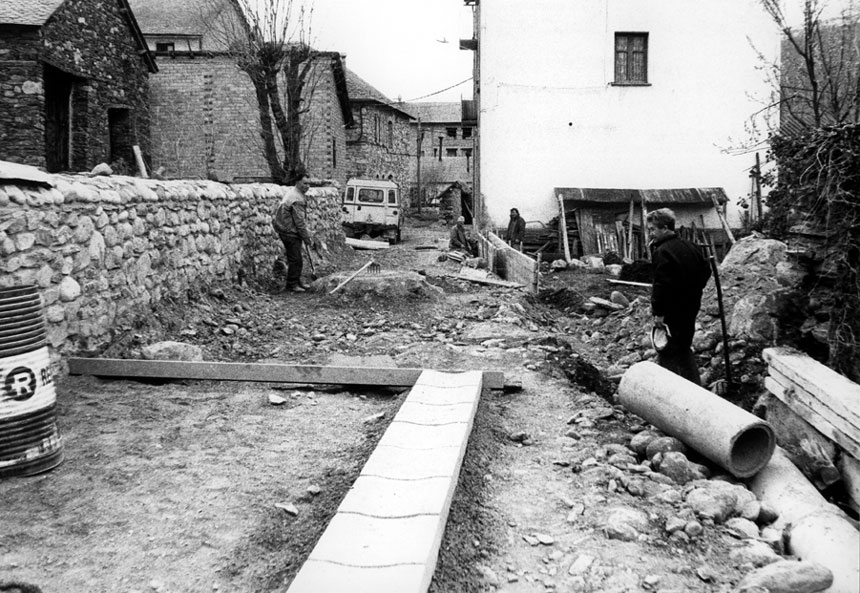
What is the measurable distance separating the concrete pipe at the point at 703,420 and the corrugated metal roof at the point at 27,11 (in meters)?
15.6

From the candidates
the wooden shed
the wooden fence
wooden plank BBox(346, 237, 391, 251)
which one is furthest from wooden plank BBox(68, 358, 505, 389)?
wooden plank BBox(346, 237, 391, 251)

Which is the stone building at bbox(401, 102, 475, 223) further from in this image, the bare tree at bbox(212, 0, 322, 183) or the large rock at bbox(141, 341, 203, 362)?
the large rock at bbox(141, 341, 203, 362)

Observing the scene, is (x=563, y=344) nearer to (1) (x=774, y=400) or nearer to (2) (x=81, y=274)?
(1) (x=774, y=400)

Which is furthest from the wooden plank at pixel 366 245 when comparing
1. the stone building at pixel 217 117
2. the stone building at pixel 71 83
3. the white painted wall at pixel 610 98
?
the stone building at pixel 71 83

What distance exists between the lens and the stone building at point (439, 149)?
50812 millimetres

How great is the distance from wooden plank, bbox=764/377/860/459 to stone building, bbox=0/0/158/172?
1137 cm

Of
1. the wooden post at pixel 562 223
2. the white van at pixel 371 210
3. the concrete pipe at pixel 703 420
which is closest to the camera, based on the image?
the concrete pipe at pixel 703 420

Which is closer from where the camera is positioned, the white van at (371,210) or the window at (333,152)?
the white van at (371,210)

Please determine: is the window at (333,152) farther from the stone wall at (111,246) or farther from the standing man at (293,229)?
the stone wall at (111,246)

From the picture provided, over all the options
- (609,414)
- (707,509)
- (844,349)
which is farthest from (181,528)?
(844,349)

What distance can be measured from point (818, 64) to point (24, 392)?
66.9ft

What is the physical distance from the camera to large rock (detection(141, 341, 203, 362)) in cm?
689

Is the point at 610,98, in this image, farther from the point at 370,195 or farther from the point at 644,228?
the point at 370,195

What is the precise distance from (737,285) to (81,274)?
6996mm
